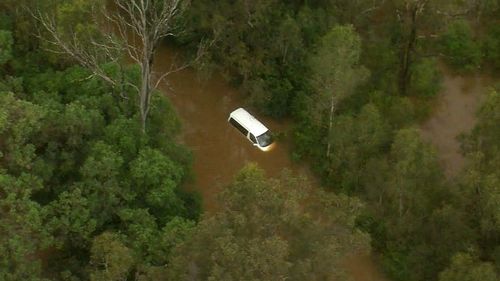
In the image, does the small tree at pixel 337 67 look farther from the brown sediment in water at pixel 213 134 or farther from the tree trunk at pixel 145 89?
the tree trunk at pixel 145 89

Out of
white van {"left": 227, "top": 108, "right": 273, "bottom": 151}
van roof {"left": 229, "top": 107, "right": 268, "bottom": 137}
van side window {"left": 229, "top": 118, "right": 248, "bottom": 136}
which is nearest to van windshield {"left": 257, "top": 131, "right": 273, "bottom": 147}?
white van {"left": 227, "top": 108, "right": 273, "bottom": 151}

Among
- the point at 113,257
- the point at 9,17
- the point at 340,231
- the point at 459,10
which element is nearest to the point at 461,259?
the point at 340,231

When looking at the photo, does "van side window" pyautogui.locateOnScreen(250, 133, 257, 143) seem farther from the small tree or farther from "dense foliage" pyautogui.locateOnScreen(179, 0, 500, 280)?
the small tree

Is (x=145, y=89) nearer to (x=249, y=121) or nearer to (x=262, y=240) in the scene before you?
(x=249, y=121)

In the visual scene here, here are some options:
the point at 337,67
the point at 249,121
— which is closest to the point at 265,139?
the point at 249,121

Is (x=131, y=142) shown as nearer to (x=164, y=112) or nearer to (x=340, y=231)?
(x=164, y=112)

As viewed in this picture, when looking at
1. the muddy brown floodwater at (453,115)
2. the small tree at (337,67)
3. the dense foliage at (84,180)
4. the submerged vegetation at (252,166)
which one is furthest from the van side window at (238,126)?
the muddy brown floodwater at (453,115)
